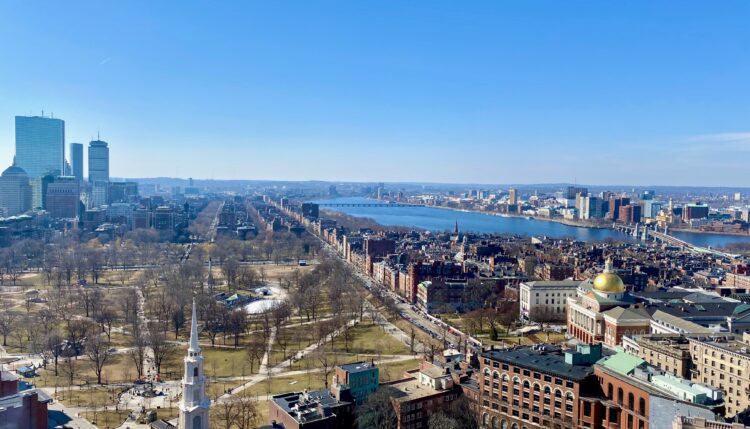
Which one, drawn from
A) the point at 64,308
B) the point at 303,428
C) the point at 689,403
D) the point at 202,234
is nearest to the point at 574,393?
the point at 689,403

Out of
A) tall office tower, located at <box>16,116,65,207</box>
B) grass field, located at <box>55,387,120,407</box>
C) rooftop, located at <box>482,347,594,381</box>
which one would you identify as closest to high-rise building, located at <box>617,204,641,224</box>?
tall office tower, located at <box>16,116,65,207</box>

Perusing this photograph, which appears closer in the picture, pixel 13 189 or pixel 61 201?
pixel 13 189

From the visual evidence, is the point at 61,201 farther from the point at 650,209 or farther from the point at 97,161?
the point at 650,209

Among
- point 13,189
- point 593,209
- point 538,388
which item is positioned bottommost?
point 538,388

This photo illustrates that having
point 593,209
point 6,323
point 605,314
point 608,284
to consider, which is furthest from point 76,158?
point 605,314

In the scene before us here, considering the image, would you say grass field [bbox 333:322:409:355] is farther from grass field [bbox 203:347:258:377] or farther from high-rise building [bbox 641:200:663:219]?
high-rise building [bbox 641:200:663:219]

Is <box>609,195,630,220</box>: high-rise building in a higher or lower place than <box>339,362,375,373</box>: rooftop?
higher
